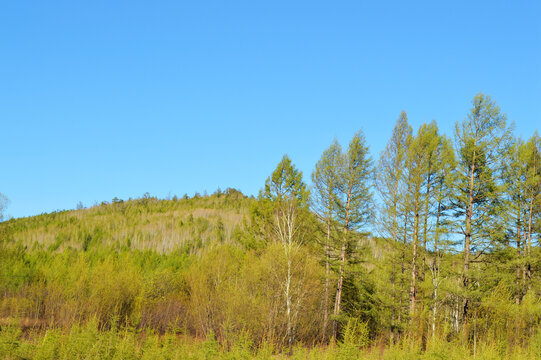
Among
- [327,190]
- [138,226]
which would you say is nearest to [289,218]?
[327,190]

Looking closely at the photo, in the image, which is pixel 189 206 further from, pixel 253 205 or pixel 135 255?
pixel 253 205

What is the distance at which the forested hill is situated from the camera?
40.9 meters

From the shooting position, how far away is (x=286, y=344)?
19578 millimetres

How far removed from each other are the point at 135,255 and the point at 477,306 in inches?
1000

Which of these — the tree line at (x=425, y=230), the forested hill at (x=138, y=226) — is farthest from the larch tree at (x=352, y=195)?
the forested hill at (x=138, y=226)

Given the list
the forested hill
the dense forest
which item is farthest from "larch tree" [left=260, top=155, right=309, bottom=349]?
the forested hill

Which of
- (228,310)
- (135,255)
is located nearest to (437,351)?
(228,310)

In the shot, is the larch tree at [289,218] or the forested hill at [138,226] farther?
the forested hill at [138,226]

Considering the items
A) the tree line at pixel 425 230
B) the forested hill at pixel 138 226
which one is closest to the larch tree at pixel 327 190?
the tree line at pixel 425 230

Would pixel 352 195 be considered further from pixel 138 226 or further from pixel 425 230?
pixel 138 226

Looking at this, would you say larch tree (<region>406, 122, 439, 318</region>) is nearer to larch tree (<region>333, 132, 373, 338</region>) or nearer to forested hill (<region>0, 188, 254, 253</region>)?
larch tree (<region>333, 132, 373, 338</region>)

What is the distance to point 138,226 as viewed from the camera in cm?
4550

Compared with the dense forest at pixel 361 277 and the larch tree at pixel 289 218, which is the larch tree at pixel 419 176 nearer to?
the dense forest at pixel 361 277

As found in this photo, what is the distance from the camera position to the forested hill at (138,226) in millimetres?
40856
